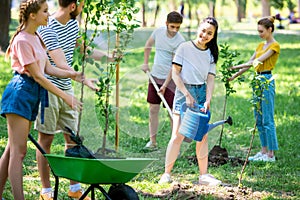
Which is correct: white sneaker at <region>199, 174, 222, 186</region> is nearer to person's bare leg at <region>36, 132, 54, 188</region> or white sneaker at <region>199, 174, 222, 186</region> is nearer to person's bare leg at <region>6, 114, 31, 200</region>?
person's bare leg at <region>36, 132, 54, 188</region>

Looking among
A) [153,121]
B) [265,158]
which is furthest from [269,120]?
[153,121]

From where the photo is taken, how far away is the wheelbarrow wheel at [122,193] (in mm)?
4324

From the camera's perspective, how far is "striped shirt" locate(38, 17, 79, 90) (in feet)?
15.7

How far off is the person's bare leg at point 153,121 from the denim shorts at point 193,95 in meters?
0.28

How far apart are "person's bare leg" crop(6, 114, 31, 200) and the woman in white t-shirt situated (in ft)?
3.91

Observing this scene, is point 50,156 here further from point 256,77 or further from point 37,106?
point 256,77

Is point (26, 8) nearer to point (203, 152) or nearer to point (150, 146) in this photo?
point (150, 146)

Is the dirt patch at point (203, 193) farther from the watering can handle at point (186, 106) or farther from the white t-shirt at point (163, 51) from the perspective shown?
the white t-shirt at point (163, 51)

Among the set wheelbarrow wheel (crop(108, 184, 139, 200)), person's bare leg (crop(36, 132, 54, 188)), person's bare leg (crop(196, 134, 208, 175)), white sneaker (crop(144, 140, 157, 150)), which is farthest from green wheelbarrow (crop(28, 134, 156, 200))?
person's bare leg (crop(196, 134, 208, 175))

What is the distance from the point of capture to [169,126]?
5.93 m

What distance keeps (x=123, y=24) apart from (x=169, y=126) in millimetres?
1297

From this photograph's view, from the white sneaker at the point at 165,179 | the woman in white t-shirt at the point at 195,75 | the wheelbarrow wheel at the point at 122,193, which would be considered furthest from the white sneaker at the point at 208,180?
the wheelbarrow wheel at the point at 122,193

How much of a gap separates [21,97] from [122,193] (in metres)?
0.92

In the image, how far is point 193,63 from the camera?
5199mm
